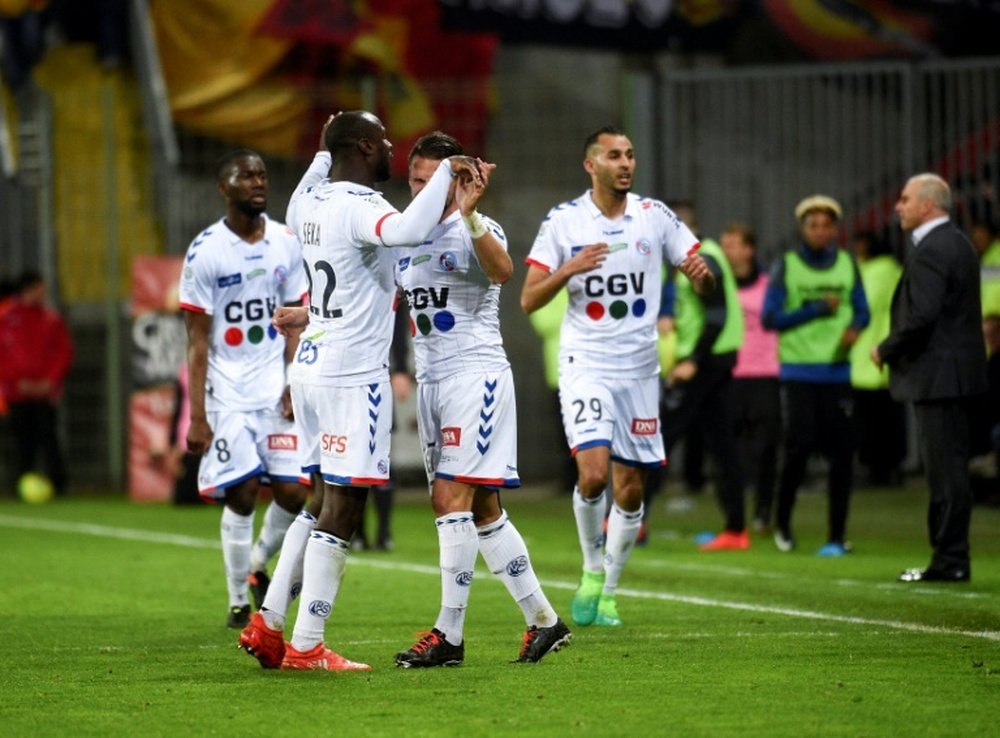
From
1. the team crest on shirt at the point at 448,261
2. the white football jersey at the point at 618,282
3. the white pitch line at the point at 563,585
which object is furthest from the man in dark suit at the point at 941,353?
the team crest on shirt at the point at 448,261

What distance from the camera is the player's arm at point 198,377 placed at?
986 centimetres

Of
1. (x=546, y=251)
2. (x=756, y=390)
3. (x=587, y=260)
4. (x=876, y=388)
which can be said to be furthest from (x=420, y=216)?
(x=876, y=388)

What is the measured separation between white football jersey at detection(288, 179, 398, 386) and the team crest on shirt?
251mm

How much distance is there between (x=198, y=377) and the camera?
32.6 ft

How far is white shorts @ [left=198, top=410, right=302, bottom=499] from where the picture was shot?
1005 centimetres

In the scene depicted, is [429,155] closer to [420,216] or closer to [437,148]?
[437,148]

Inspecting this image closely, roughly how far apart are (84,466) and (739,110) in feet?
25.8

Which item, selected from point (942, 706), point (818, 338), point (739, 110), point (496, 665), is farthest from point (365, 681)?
point (739, 110)

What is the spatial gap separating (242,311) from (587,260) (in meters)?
1.84

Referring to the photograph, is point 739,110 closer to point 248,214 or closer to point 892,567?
point 892,567

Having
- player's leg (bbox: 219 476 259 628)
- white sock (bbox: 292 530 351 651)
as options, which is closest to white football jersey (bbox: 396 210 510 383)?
white sock (bbox: 292 530 351 651)

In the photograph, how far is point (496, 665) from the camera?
8398 millimetres

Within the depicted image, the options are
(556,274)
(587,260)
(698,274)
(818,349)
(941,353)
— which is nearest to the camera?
(587,260)

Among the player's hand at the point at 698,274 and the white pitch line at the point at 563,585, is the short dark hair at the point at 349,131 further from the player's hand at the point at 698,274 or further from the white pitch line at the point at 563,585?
the white pitch line at the point at 563,585
